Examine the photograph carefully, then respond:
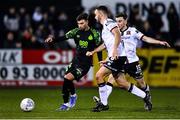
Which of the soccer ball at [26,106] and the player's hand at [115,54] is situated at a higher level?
the player's hand at [115,54]

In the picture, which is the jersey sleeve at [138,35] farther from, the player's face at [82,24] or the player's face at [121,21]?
the player's face at [82,24]

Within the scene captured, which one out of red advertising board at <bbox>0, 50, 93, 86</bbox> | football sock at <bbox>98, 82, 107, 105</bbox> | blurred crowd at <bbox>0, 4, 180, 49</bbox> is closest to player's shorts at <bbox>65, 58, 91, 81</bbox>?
football sock at <bbox>98, 82, 107, 105</bbox>

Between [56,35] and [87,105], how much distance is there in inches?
352

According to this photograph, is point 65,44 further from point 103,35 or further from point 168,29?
point 103,35

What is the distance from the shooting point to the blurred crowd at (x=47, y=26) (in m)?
22.9

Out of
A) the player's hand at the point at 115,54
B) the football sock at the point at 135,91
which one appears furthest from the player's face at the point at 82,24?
the football sock at the point at 135,91

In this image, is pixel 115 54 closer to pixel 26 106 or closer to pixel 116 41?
pixel 116 41

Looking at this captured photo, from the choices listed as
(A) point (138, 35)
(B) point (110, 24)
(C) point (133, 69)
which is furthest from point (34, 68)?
(B) point (110, 24)

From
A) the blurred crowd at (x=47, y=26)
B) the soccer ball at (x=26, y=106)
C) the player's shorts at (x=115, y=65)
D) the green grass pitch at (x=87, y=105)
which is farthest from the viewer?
the blurred crowd at (x=47, y=26)

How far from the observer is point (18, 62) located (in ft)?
72.9

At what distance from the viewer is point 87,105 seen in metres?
15.2

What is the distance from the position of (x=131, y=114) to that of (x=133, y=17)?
11.6m

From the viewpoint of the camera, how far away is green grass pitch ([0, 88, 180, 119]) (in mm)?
12703

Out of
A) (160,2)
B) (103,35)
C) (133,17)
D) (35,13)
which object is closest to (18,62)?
(35,13)
